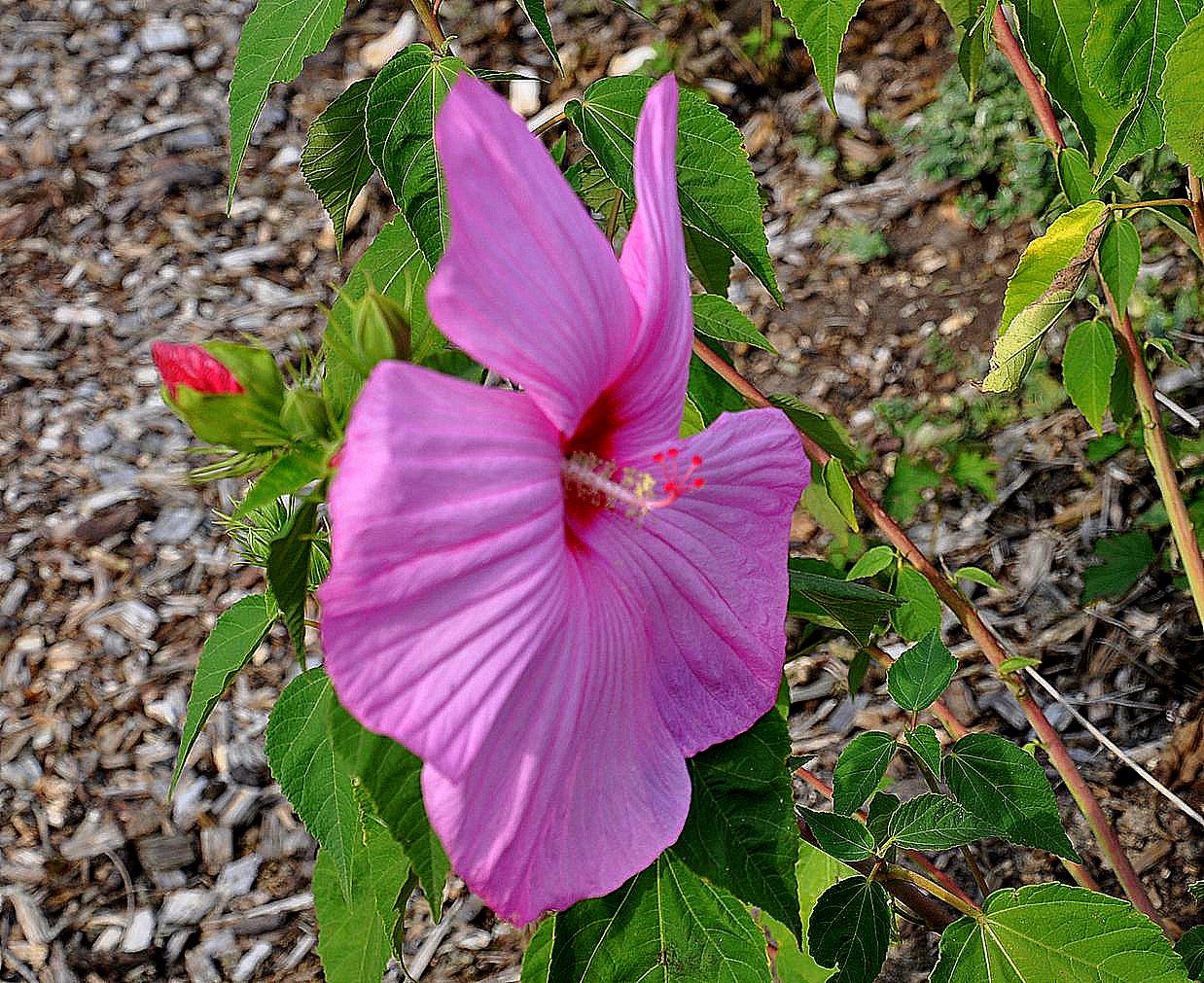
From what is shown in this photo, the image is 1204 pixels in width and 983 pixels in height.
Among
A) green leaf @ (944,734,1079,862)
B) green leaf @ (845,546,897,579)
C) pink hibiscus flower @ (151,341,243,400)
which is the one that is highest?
pink hibiscus flower @ (151,341,243,400)

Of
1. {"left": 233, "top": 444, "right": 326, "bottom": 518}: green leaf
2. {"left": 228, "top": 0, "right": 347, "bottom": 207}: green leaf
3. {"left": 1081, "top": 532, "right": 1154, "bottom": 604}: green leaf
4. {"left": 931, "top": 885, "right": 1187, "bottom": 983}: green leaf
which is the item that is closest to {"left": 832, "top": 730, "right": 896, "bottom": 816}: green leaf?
{"left": 931, "top": 885, "right": 1187, "bottom": 983}: green leaf

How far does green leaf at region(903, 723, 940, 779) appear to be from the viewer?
3.98 ft

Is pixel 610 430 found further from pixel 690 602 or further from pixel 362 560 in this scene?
pixel 362 560

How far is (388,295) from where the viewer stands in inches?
50.1

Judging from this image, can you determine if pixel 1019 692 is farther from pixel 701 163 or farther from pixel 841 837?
pixel 701 163

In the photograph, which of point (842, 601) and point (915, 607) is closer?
point (842, 601)

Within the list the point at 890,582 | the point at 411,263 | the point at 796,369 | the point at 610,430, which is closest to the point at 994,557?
the point at 796,369

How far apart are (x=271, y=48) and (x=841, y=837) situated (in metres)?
0.94

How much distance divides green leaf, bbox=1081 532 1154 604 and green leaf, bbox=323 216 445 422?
1.76m

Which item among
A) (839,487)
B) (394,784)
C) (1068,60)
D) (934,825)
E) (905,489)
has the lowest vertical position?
(905,489)

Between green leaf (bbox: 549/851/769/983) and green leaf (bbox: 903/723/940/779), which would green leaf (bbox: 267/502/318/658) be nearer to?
green leaf (bbox: 549/851/769/983)

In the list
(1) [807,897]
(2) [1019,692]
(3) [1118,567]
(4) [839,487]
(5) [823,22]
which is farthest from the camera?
(3) [1118,567]

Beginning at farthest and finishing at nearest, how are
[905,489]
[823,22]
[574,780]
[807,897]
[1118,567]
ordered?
[905,489] < [1118,567] < [807,897] < [823,22] < [574,780]

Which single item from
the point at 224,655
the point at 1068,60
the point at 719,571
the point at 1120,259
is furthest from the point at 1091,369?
the point at 224,655
